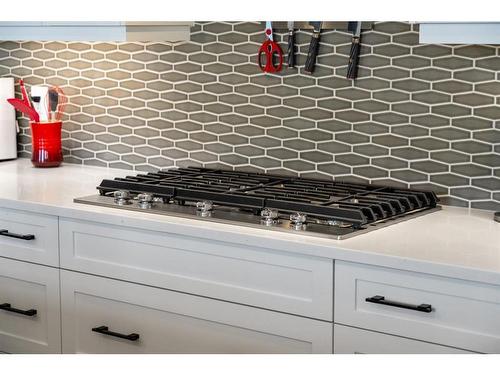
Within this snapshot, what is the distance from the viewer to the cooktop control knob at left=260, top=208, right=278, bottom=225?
2082mm

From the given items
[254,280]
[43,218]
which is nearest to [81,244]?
[43,218]

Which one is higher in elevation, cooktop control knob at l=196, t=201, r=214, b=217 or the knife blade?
the knife blade

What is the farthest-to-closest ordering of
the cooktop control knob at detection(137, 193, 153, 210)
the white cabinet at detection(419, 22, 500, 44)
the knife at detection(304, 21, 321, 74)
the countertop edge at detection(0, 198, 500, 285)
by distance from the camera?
the knife at detection(304, 21, 321, 74) < the cooktop control knob at detection(137, 193, 153, 210) < the white cabinet at detection(419, 22, 500, 44) < the countertop edge at detection(0, 198, 500, 285)

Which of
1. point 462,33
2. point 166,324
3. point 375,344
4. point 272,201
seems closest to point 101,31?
point 272,201

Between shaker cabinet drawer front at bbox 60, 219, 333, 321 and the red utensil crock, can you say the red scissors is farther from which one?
the red utensil crock

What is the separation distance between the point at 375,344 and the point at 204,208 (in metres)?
0.68

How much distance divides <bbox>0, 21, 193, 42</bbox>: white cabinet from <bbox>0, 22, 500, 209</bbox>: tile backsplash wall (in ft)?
0.42

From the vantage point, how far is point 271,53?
2.73 m

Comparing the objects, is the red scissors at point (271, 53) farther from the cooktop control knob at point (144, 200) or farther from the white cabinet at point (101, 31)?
the cooktop control knob at point (144, 200)

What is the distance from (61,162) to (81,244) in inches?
38.4

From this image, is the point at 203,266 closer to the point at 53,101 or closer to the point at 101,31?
the point at 101,31

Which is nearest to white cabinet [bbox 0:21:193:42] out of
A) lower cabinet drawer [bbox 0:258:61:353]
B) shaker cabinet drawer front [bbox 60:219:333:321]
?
shaker cabinet drawer front [bbox 60:219:333:321]

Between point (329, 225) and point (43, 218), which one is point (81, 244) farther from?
point (329, 225)
